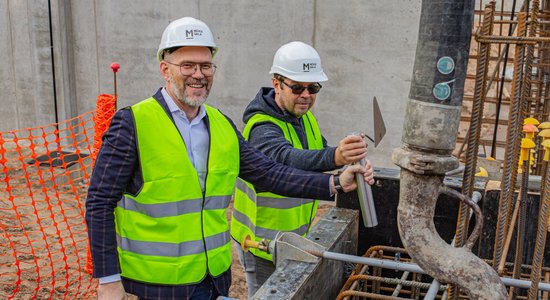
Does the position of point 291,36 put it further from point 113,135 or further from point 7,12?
point 113,135

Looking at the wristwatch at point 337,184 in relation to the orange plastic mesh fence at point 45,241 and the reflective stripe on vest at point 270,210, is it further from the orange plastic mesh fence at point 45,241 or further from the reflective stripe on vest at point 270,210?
the orange plastic mesh fence at point 45,241

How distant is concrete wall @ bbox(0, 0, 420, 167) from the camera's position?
7812 mm

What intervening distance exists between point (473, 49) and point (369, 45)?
3.19 meters

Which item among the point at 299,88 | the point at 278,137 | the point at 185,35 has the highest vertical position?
the point at 185,35

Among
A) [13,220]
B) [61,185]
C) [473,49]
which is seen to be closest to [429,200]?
[13,220]

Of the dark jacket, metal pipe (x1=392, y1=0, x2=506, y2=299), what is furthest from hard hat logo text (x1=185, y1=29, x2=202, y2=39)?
metal pipe (x1=392, y1=0, x2=506, y2=299)

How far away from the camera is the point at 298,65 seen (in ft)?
12.6

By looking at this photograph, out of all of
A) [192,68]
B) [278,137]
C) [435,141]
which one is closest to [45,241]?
[278,137]

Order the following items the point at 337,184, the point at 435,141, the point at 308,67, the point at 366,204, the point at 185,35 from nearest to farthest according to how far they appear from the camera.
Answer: the point at 435,141
the point at 366,204
the point at 185,35
the point at 337,184
the point at 308,67

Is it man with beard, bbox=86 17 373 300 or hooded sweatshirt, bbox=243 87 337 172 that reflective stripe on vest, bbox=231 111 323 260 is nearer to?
hooded sweatshirt, bbox=243 87 337 172

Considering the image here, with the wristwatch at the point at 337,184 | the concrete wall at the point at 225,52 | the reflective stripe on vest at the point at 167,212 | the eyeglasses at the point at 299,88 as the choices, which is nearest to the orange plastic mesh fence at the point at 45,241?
the concrete wall at the point at 225,52

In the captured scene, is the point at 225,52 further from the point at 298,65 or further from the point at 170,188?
the point at 170,188

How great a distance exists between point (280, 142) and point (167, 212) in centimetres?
94

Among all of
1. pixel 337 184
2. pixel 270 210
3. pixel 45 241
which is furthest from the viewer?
pixel 45 241
